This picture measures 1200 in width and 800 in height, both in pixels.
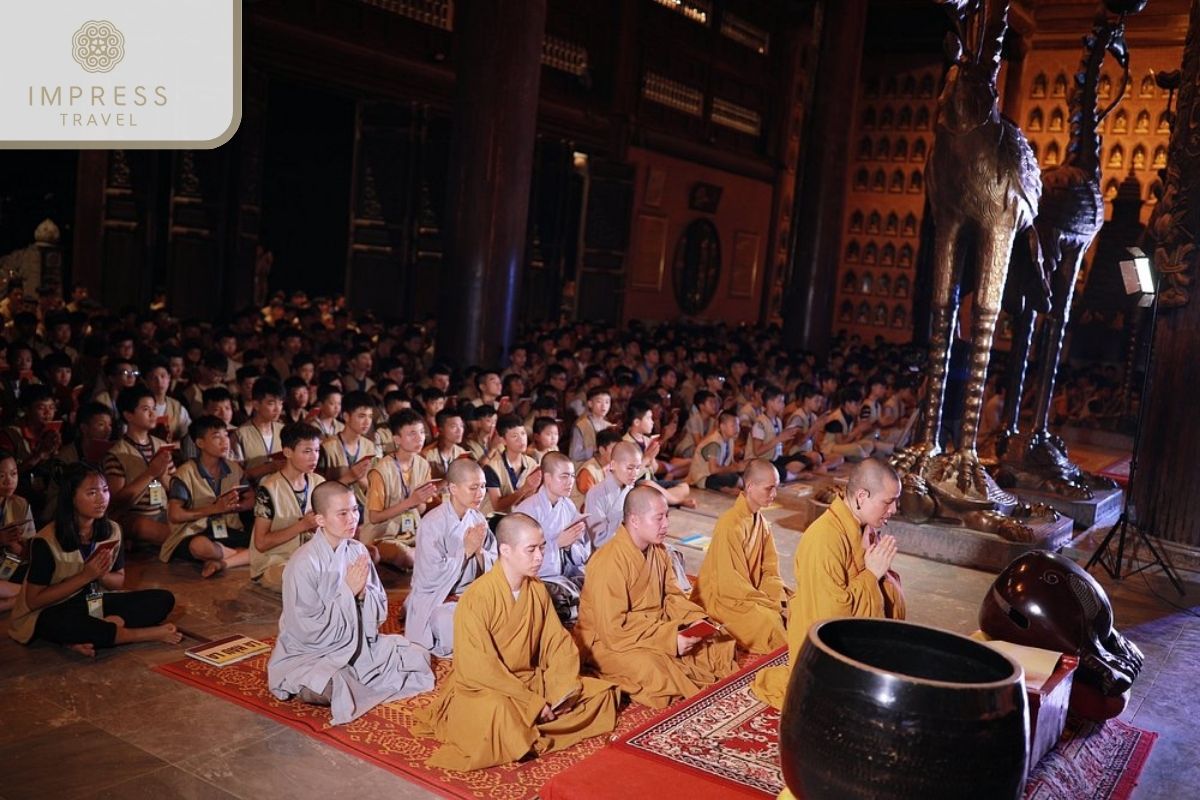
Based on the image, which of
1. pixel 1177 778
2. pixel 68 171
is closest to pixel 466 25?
pixel 68 171

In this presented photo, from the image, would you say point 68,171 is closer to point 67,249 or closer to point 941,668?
point 67,249

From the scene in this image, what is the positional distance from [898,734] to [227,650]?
3.82m

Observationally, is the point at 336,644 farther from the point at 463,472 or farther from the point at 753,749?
the point at 753,749

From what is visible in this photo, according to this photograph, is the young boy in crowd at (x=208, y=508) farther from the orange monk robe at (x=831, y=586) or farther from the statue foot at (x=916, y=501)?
the statue foot at (x=916, y=501)

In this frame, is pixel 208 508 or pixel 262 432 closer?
pixel 208 508

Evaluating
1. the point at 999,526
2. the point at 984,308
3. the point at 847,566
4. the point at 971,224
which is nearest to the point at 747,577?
the point at 847,566

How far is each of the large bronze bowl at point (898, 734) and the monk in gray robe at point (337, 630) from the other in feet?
8.79

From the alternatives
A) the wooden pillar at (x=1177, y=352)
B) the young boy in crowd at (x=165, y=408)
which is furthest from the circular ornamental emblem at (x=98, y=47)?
the wooden pillar at (x=1177, y=352)

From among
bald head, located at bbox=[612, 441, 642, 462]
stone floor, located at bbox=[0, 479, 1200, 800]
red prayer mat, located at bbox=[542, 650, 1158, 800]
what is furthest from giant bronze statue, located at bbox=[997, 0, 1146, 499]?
red prayer mat, located at bbox=[542, 650, 1158, 800]

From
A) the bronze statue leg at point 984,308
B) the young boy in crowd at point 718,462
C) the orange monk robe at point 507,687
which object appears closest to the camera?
the orange monk robe at point 507,687

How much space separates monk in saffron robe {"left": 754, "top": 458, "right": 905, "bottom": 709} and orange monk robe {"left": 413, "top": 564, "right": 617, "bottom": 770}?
843 mm

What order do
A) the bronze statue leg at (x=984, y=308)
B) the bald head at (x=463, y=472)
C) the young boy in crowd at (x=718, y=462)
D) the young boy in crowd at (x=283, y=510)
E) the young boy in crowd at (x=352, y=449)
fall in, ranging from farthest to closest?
the young boy in crowd at (x=718, y=462)
the bronze statue leg at (x=984, y=308)
the young boy in crowd at (x=352, y=449)
the young boy in crowd at (x=283, y=510)
the bald head at (x=463, y=472)

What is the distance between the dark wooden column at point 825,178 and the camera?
1623cm

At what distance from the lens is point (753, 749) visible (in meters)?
4.20
